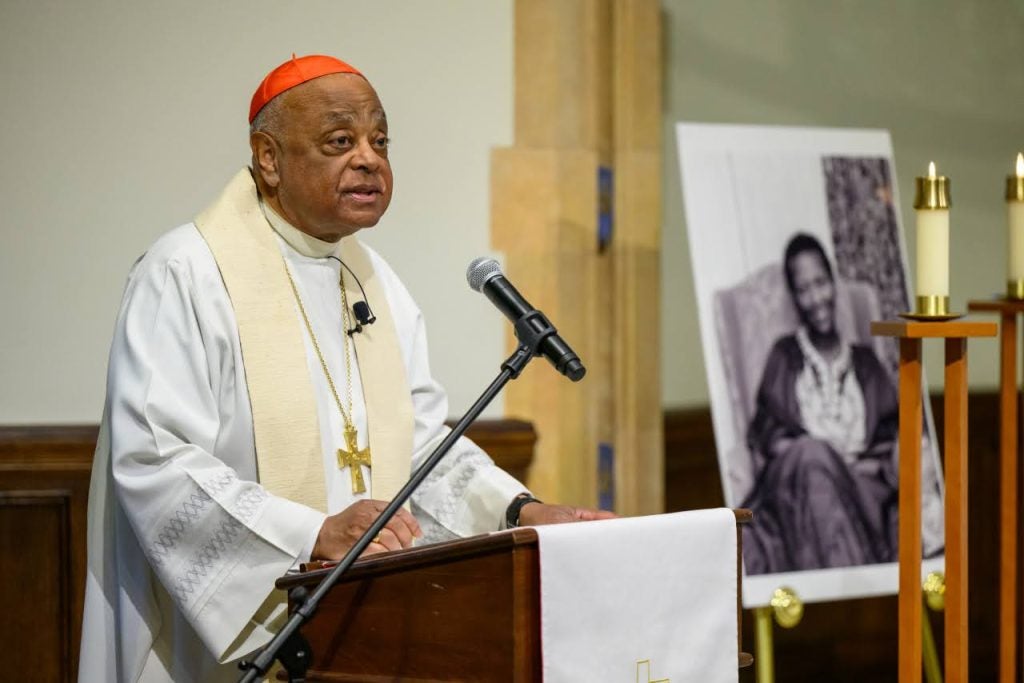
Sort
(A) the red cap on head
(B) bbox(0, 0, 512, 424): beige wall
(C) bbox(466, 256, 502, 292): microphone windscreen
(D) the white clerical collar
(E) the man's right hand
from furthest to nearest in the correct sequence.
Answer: (B) bbox(0, 0, 512, 424): beige wall < (D) the white clerical collar < (A) the red cap on head < (E) the man's right hand < (C) bbox(466, 256, 502, 292): microphone windscreen

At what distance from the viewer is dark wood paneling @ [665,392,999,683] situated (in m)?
5.60

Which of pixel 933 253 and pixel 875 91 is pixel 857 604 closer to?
pixel 875 91

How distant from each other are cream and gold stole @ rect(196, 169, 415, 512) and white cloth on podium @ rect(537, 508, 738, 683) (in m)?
0.93

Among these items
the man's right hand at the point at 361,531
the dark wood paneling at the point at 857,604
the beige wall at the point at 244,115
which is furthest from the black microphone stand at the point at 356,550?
the dark wood paneling at the point at 857,604

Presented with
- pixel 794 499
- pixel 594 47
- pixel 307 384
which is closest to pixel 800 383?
pixel 794 499

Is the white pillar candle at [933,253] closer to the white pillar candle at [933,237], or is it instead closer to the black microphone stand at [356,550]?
the white pillar candle at [933,237]

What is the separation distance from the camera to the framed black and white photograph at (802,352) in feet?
15.1

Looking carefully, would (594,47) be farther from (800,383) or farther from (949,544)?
(949,544)

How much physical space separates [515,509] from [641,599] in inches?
25.8

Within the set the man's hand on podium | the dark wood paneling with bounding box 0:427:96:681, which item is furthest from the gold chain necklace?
the dark wood paneling with bounding box 0:427:96:681

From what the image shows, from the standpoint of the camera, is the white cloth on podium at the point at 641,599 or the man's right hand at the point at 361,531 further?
the man's right hand at the point at 361,531

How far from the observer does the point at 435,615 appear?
94.4 inches

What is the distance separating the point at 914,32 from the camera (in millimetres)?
6141

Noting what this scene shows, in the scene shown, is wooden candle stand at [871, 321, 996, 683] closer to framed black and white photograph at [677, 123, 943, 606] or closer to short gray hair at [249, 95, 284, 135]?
framed black and white photograph at [677, 123, 943, 606]
